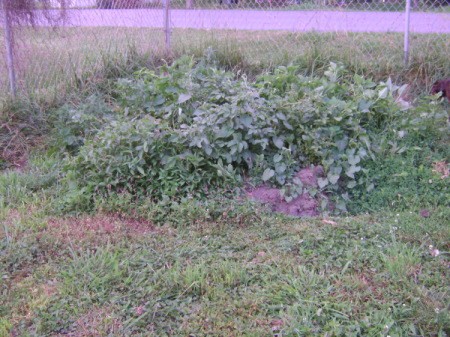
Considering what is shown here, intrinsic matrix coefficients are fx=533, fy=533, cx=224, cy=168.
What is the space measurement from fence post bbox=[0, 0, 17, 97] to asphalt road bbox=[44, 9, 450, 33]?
787 mm

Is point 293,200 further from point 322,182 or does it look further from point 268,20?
point 268,20

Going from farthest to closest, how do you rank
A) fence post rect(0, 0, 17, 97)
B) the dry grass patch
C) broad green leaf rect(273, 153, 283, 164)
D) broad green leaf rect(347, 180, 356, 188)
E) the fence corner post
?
the fence corner post → fence post rect(0, 0, 17, 97) → broad green leaf rect(273, 153, 283, 164) → broad green leaf rect(347, 180, 356, 188) → the dry grass patch

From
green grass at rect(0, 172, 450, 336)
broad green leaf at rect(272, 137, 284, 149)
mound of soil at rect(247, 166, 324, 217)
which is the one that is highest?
broad green leaf at rect(272, 137, 284, 149)

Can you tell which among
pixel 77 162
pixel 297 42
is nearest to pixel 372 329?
pixel 77 162

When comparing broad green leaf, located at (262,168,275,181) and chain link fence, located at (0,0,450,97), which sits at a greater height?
chain link fence, located at (0,0,450,97)

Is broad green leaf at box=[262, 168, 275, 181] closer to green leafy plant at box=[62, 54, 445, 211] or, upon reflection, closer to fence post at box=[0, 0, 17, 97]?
green leafy plant at box=[62, 54, 445, 211]

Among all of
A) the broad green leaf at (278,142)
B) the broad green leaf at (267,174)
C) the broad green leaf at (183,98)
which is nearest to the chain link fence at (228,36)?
the broad green leaf at (183,98)

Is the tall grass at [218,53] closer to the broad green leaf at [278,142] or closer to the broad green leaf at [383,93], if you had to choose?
the broad green leaf at [383,93]

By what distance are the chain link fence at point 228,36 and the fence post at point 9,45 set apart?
0.04 ft

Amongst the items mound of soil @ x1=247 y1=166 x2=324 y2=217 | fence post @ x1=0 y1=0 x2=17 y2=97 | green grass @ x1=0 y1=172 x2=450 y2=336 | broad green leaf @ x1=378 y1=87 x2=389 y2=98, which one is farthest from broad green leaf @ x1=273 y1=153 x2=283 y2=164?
fence post @ x1=0 y1=0 x2=17 y2=97

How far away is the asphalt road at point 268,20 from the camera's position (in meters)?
7.26

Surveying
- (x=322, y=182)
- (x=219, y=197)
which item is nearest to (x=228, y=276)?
(x=219, y=197)

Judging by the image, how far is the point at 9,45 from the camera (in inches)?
251

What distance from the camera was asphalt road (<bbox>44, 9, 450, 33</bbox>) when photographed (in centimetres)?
726
